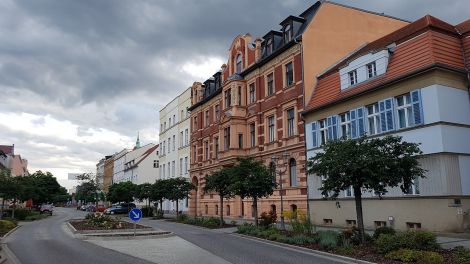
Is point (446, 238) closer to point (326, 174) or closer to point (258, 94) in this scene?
point (326, 174)

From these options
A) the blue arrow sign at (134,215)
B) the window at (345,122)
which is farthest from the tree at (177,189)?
the window at (345,122)

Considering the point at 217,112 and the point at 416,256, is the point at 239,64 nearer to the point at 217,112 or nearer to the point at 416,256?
the point at 217,112

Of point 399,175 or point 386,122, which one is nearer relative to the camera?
point 399,175

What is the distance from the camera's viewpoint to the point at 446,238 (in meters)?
17.2

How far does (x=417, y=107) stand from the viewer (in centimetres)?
2030

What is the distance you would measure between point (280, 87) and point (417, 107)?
13.4 metres

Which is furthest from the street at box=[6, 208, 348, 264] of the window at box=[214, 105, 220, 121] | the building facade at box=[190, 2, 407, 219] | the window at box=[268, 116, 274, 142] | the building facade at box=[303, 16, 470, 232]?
the window at box=[214, 105, 220, 121]

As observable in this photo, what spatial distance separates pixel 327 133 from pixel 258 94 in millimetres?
10341

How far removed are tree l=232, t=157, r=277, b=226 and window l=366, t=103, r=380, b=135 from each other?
629 centimetres

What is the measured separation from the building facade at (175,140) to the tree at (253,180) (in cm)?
2726

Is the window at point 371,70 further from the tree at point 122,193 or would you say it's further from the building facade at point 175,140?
the tree at point 122,193

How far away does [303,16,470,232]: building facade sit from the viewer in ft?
62.2

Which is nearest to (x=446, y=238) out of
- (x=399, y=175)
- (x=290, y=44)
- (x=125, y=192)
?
(x=399, y=175)

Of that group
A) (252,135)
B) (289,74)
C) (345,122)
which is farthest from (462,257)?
(252,135)
